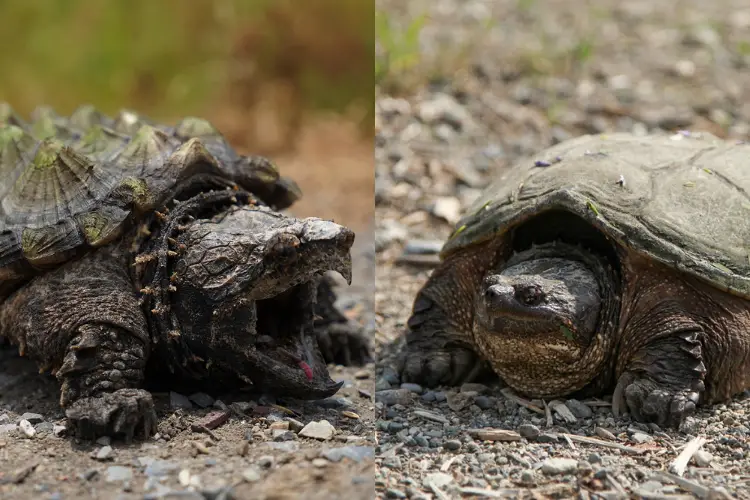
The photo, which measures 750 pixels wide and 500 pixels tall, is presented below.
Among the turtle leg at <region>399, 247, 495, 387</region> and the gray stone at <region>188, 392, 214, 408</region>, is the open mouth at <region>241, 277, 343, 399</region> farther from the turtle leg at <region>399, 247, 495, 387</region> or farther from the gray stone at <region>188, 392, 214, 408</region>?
the turtle leg at <region>399, 247, 495, 387</region>

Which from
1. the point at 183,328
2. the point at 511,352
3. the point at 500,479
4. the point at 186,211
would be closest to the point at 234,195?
the point at 186,211

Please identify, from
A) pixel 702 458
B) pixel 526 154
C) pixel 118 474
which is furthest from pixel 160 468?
pixel 526 154

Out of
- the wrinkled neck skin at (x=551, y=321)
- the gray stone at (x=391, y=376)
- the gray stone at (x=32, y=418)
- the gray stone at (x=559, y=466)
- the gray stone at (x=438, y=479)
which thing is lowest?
the gray stone at (x=438, y=479)

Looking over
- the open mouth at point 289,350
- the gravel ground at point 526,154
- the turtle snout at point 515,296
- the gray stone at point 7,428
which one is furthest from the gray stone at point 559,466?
the gray stone at point 7,428

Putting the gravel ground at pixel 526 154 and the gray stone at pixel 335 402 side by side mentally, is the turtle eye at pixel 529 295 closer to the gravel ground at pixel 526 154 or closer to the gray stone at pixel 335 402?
the gravel ground at pixel 526 154

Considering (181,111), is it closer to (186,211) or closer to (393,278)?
(393,278)

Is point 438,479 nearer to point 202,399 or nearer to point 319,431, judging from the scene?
point 319,431
